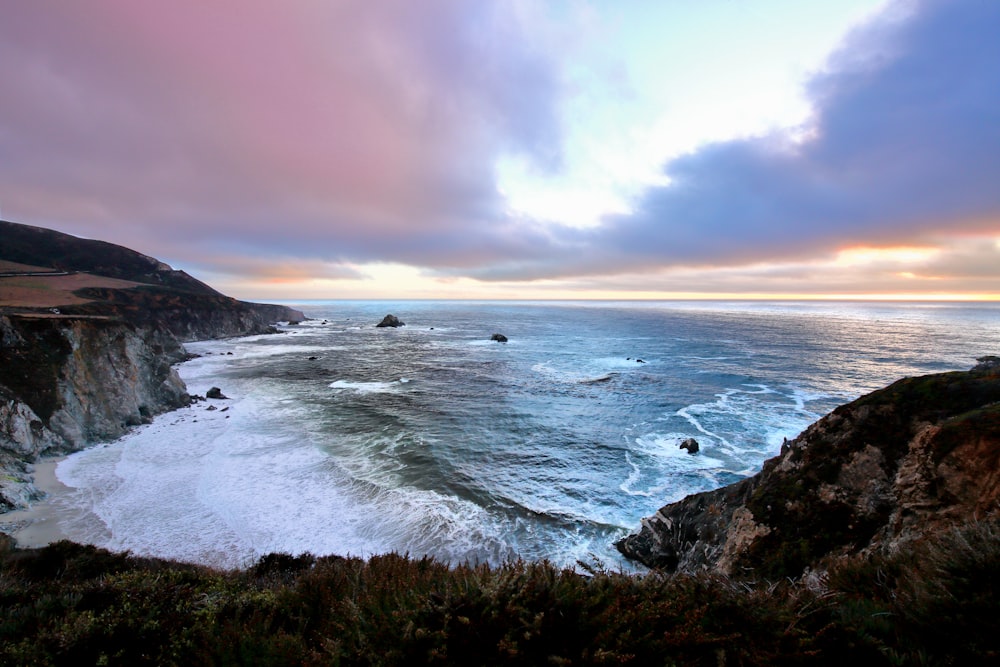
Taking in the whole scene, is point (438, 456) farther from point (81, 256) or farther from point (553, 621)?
point (81, 256)

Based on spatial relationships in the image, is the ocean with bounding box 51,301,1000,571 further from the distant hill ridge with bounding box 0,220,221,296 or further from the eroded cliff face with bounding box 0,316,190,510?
the distant hill ridge with bounding box 0,220,221,296

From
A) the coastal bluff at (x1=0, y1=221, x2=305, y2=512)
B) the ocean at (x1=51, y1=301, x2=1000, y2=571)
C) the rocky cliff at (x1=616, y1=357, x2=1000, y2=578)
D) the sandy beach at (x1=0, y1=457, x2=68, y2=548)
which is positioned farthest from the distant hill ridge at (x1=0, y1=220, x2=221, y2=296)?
the rocky cliff at (x1=616, y1=357, x2=1000, y2=578)

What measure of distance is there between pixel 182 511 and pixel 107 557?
758 cm

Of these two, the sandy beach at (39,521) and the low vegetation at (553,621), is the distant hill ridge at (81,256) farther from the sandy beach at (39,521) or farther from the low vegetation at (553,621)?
the low vegetation at (553,621)

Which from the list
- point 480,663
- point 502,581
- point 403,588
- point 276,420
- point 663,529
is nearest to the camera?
point 480,663

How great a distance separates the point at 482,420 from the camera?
27453 mm

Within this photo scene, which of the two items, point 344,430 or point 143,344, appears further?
point 143,344

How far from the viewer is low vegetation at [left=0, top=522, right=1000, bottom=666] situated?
329 centimetres

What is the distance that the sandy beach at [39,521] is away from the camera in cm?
1345

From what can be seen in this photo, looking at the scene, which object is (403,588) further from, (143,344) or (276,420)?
(143,344)

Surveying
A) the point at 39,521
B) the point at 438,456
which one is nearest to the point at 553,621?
the point at 438,456

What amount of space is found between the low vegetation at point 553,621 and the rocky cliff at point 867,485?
338 centimetres

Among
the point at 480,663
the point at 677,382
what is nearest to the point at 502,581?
the point at 480,663

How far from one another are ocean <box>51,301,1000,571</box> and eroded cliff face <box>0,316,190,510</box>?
1759mm
